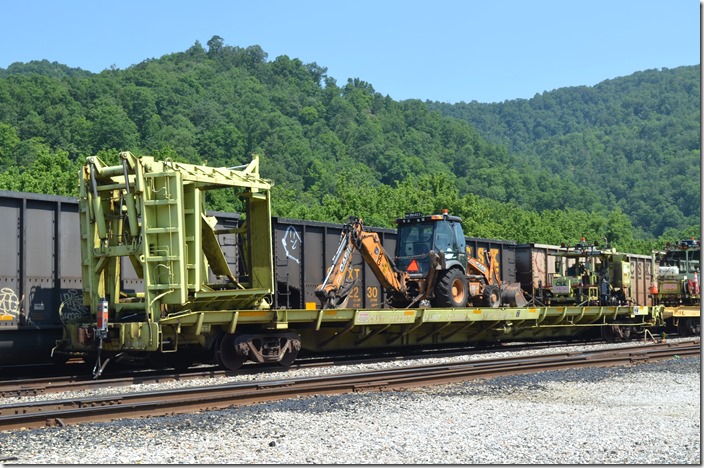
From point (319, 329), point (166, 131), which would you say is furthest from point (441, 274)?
point (166, 131)

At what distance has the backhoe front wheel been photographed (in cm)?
2100

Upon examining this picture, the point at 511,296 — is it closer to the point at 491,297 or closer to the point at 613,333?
the point at 491,297

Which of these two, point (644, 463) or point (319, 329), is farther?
point (319, 329)

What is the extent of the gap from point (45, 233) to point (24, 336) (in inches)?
77.2

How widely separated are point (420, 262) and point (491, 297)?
2.67m

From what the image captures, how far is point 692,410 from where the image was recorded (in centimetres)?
1130

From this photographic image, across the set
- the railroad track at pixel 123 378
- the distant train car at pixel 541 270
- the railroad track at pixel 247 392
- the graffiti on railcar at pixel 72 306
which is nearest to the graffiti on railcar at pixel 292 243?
the railroad track at pixel 123 378

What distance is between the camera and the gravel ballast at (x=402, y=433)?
791 centimetres

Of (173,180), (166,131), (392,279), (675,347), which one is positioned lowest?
(675,347)

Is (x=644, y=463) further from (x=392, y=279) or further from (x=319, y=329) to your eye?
(x=392, y=279)

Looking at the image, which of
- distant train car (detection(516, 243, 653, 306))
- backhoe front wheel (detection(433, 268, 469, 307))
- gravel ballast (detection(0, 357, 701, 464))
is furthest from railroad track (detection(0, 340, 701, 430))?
distant train car (detection(516, 243, 653, 306))

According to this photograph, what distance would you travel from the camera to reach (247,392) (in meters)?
11.8

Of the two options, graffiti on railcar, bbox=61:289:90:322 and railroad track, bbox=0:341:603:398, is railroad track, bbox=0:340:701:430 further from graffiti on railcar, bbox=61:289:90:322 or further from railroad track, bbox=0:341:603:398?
graffiti on railcar, bbox=61:289:90:322

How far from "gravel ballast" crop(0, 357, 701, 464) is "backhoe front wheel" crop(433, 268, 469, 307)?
830 cm
